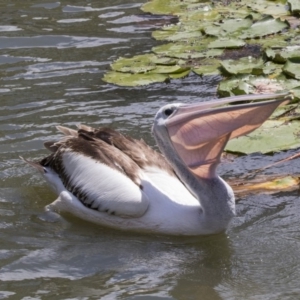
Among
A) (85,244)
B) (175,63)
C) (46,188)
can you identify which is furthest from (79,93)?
(85,244)

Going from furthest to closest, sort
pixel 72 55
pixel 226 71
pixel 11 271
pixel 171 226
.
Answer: pixel 72 55 → pixel 226 71 → pixel 171 226 → pixel 11 271

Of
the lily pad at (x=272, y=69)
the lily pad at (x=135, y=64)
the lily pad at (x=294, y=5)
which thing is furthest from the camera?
the lily pad at (x=294, y=5)

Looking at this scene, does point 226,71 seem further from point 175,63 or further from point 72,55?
point 72,55

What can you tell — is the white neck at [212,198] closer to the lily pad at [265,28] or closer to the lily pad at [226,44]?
the lily pad at [226,44]

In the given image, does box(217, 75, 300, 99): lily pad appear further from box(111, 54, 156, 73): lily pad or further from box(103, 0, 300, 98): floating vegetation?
box(111, 54, 156, 73): lily pad

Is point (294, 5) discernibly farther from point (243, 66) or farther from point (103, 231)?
point (103, 231)

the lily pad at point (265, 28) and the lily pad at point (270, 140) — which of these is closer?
the lily pad at point (270, 140)

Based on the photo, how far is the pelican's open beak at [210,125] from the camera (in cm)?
427

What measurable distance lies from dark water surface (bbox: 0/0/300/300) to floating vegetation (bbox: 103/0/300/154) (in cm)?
11

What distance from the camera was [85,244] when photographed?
483 cm

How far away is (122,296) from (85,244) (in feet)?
→ 2.26

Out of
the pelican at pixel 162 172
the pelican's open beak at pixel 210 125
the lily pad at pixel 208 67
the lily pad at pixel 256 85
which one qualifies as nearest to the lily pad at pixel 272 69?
the lily pad at pixel 256 85

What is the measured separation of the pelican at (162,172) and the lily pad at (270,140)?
658 millimetres

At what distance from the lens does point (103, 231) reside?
504 cm
